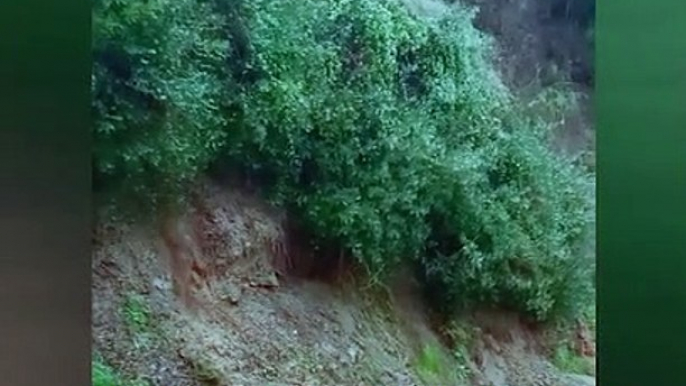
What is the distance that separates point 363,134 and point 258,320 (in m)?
0.55

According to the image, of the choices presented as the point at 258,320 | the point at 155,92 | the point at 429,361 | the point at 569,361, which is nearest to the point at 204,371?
the point at 258,320

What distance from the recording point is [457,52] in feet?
8.52

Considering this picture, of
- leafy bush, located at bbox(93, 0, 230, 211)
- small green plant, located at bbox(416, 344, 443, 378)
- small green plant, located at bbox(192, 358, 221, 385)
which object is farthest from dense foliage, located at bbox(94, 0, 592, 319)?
small green plant, located at bbox(192, 358, 221, 385)

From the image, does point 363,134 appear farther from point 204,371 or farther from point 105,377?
point 105,377

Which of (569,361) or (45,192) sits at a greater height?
(45,192)

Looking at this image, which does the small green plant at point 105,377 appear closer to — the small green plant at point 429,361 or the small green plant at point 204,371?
the small green plant at point 204,371

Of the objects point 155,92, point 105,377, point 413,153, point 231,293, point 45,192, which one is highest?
point 155,92

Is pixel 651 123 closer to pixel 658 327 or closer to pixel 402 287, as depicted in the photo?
pixel 658 327

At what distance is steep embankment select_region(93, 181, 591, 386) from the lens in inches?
99.3

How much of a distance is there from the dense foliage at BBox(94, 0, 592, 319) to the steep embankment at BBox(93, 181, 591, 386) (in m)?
0.09

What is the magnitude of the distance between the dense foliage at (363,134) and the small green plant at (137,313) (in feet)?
0.89

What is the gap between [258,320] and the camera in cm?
254

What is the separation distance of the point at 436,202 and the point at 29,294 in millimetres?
1042

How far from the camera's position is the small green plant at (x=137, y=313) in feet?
8.27
